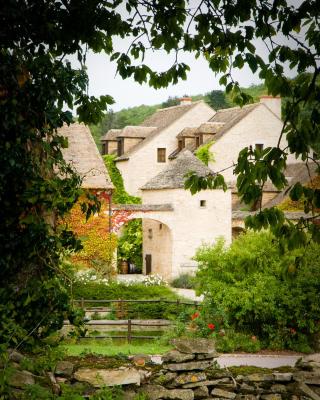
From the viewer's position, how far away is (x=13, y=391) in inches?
304

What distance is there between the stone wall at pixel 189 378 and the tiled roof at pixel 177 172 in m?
27.5

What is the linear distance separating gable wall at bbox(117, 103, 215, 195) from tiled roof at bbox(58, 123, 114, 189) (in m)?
11.1

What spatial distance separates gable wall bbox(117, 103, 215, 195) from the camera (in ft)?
149

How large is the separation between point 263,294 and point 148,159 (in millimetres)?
28325

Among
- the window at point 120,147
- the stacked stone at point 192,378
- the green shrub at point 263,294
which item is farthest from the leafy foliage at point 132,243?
the stacked stone at point 192,378

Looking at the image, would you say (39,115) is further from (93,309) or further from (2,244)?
(93,309)

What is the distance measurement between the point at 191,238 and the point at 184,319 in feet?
55.5

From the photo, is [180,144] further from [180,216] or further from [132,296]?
[132,296]

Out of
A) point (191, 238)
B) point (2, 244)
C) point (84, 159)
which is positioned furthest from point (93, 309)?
point (2, 244)

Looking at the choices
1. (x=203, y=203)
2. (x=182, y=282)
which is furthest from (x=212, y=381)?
(x=203, y=203)

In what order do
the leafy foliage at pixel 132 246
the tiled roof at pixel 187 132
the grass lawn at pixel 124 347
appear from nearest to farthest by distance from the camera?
the grass lawn at pixel 124 347 < the leafy foliage at pixel 132 246 < the tiled roof at pixel 187 132

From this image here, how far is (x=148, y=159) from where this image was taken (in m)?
46.0

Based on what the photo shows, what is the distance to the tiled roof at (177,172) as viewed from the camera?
121 ft

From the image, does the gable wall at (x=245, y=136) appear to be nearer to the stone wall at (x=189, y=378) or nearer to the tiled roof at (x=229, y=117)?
the tiled roof at (x=229, y=117)
